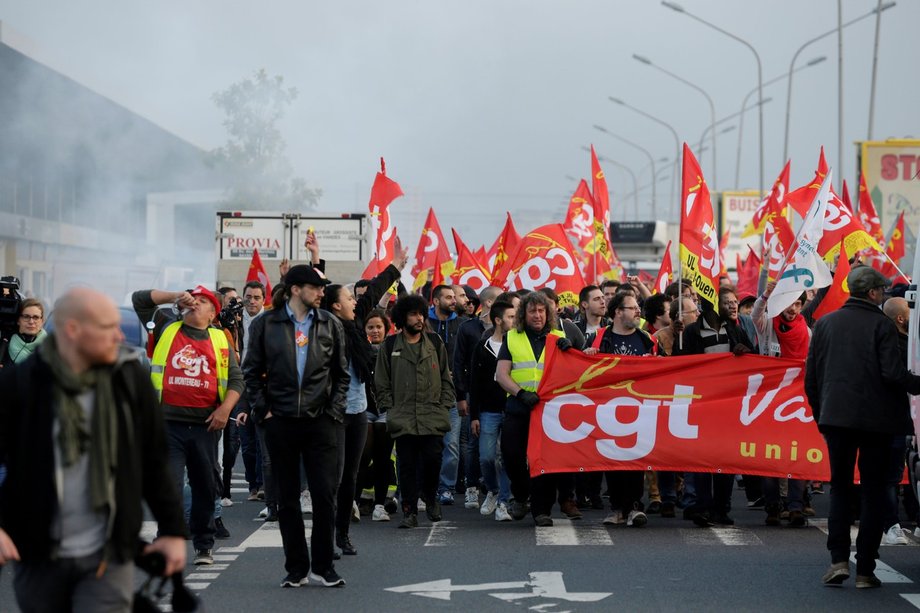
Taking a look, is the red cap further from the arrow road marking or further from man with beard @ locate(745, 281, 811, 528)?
man with beard @ locate(745, 281, 811, 528)

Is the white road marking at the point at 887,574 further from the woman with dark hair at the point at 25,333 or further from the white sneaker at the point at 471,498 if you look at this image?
the woman with dark hair at the point at 25,333

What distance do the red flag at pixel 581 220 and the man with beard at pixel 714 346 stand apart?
30.8 ft

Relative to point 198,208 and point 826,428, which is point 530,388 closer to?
point 826,428

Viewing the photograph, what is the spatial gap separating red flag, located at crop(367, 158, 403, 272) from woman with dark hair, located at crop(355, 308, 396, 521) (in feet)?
15.3

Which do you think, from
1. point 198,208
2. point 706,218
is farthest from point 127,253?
point 706,218

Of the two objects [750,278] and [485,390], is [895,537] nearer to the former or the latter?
[485,390]

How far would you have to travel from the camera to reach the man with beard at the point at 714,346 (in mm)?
12172

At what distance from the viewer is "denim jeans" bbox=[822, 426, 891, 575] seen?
918cm

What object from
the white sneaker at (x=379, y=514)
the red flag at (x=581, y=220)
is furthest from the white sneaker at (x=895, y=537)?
the red flag at (x=581, y=220)

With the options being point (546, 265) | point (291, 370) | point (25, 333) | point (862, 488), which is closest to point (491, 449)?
point (25, 333)

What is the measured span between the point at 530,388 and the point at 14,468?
7.75m

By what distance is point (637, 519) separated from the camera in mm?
12164

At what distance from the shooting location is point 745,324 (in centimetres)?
1456

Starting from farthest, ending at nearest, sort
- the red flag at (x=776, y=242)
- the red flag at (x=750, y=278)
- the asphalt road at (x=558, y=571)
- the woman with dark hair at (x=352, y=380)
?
the red flag at (x=750, y=278), the red flag at (x=776, y=242), the woman with dark hair at (x=352, y=380), the asphalt road at (x=558, y=571)
